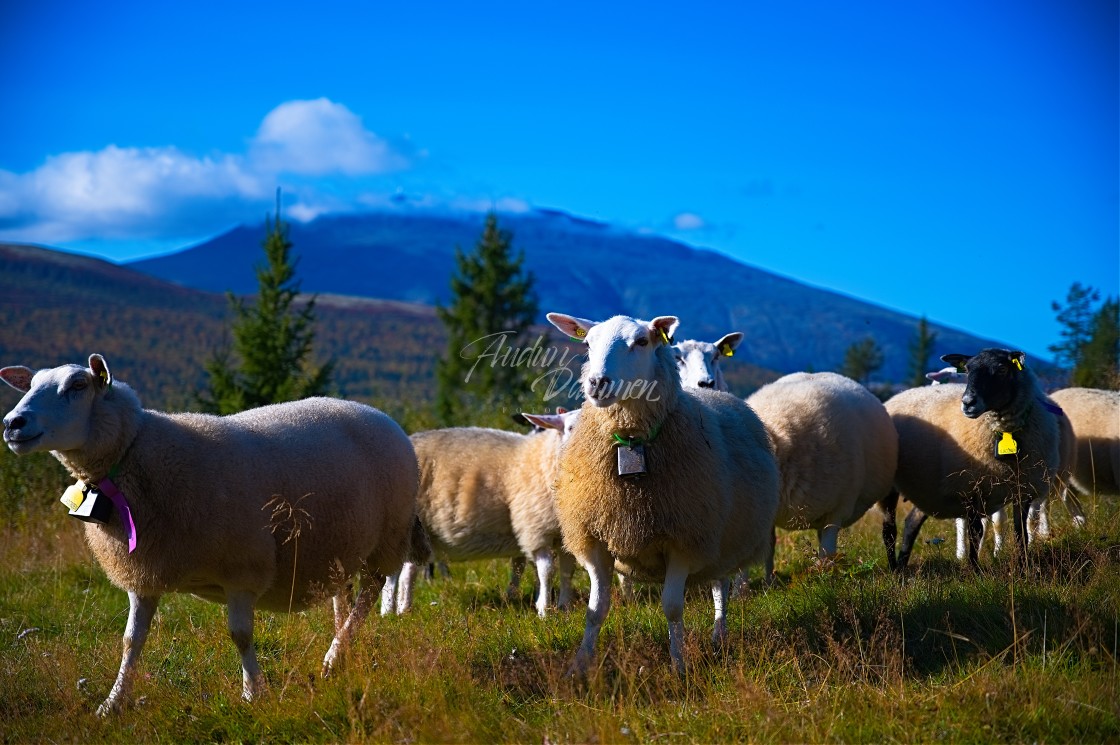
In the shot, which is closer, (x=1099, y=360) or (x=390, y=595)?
(x=390, y=595)

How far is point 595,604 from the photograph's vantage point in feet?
18.7

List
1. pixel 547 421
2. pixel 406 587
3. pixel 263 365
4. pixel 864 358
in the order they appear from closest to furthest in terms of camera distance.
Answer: pixel 406 587 < pixel 547 421 < pixel 263 365 < pixel 864 358

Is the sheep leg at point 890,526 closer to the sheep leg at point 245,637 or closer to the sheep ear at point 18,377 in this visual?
the sheep leg at point 245,637

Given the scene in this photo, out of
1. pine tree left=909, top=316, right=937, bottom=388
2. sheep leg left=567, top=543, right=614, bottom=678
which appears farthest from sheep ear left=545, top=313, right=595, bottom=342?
pine tree left=909, top=316, right=937, bottom=388

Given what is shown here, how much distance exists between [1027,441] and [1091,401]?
317 centimetres

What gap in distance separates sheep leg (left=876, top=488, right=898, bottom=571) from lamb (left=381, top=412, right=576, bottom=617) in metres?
2.77

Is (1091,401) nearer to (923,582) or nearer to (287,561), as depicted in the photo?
(923,582)

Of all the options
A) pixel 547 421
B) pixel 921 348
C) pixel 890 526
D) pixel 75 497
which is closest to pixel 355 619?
pixel 75 497

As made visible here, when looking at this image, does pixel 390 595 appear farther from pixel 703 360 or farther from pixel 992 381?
pixel 992 381

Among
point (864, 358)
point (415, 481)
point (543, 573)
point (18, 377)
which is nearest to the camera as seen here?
point (18, 377)

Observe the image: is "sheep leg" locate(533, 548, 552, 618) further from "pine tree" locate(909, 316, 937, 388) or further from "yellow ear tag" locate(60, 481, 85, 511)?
"pine tree" locate(909, 316, 937, 388)

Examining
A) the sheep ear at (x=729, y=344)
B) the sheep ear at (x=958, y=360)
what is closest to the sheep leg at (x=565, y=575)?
the sheep ear at (x=729, y=344)

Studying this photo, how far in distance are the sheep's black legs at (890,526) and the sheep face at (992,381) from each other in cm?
140

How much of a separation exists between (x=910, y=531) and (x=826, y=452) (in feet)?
4.51
